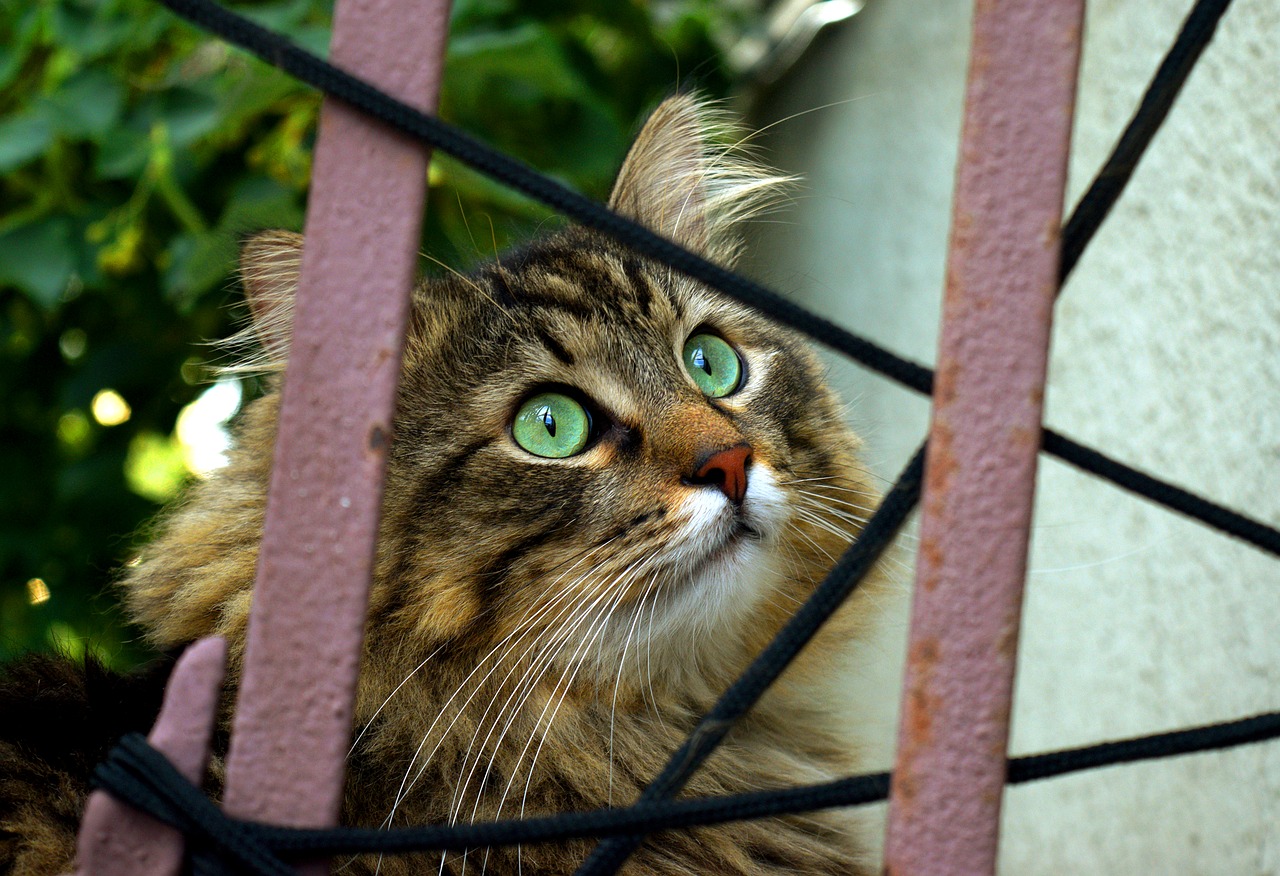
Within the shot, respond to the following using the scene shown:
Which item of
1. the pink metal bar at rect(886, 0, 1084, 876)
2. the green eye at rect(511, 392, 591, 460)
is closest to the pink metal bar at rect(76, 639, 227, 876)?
the pink metal bar at rect(886, 0, 1084, 876)

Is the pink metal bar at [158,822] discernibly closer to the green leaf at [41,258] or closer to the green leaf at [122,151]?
the green leaf at [41,258]

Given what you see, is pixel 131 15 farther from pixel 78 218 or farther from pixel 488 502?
pixel 488 502

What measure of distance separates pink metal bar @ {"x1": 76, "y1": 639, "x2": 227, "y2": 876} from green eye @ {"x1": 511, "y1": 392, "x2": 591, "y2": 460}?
86 centimetres

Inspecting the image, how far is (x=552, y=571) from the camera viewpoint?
1511 mm

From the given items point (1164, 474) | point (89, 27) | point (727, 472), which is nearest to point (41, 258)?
point (89, 27)

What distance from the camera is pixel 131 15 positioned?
232 cm

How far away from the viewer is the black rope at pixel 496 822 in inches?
30.7

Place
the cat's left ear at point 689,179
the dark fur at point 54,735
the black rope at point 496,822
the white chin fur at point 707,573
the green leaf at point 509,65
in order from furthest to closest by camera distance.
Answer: the green leaf at point 509,65
the cat's left ear at point 689,179
the white chin fur at point 707,573
the dark fur at point 54,735
the black rope at point 496,822

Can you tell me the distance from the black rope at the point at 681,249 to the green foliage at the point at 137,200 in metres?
1.28

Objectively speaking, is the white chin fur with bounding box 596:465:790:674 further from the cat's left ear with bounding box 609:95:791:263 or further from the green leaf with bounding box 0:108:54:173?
the green leaf with bounding box 0:108:54:173

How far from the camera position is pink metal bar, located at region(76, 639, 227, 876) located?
78 cm

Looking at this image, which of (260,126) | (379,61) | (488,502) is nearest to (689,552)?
(488,502)

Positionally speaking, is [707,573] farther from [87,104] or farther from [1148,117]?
[87,104]

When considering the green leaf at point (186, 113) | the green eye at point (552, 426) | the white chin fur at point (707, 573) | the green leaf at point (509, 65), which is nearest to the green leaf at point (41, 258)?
the green leaf at point (186, 113)
